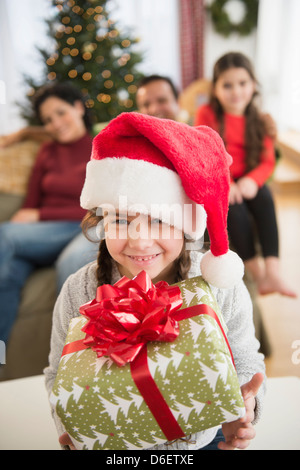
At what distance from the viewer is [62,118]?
5.30 ft

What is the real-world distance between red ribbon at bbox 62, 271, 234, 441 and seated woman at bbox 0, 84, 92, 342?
72 centimetres

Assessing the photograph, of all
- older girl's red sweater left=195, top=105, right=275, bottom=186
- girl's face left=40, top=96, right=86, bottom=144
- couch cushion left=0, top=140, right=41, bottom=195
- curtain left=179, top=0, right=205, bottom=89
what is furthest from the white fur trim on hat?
curtain left=179, top=0, right=205, bottom=89

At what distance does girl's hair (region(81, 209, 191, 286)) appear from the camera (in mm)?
506

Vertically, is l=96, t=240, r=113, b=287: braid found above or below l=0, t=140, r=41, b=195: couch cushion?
above

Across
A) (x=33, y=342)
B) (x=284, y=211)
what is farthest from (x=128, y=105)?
(x=33, y=342)

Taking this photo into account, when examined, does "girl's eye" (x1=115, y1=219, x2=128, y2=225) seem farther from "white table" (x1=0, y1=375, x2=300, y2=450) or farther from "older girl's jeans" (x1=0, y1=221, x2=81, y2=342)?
"older girl's jeans" (x1=0, y1=221, x2=81, y2=342)

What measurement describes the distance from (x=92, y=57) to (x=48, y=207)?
1.37 meters

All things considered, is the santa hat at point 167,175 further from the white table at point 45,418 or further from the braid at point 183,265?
the white table at point 45,418

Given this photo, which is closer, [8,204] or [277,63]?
[8,204]

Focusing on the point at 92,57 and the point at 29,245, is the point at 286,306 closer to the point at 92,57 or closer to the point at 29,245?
the point at 29,245

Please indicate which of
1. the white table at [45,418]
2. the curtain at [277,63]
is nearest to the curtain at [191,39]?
the curtain at [277,63]

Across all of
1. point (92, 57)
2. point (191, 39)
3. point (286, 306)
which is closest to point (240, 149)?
point (286, 306)

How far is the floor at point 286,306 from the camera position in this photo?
2.18ft
